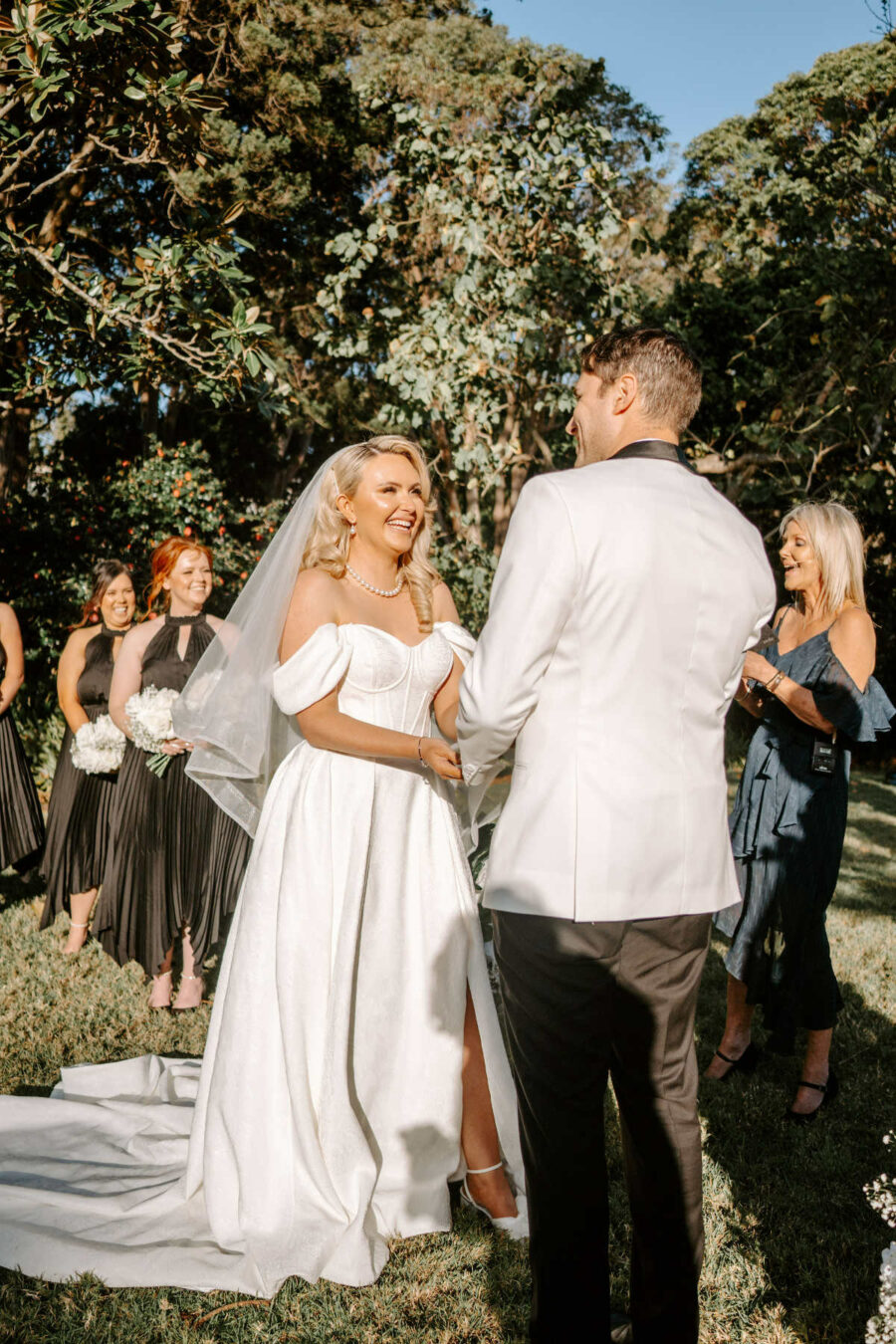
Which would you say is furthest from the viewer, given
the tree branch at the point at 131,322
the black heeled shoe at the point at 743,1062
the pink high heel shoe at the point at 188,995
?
the tree branch at the point at 131,322

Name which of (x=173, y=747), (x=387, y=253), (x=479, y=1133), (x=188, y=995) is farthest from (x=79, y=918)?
(x=387, y=253)

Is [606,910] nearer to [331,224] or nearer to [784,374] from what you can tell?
[784,374]

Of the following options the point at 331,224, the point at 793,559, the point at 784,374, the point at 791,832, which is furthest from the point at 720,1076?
the point at 331,224

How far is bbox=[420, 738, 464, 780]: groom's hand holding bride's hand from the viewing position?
266 centimetres

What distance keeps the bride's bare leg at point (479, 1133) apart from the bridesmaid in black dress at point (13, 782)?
373 centimetres

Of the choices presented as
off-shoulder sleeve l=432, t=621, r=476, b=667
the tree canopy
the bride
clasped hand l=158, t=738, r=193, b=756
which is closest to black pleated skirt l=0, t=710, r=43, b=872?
clasped hand l=158, t=738, r=193, b=756

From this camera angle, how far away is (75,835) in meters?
5.86

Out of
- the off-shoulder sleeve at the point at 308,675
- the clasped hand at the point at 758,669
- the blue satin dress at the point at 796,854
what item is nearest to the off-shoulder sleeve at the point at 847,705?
the blue satin dress at the point at 796,854

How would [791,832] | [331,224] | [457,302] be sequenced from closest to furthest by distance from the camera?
1. [791,832]
2. [457,302]
3. [331,224]

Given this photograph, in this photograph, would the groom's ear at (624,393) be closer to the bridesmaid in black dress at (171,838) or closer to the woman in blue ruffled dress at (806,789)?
the woman in blue ruffled dress at (806,789)

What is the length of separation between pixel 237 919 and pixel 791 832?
2243mm

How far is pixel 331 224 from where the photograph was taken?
40.2ft

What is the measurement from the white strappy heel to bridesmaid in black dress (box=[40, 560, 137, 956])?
10.9 ft

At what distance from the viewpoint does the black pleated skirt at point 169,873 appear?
16.4 feet
